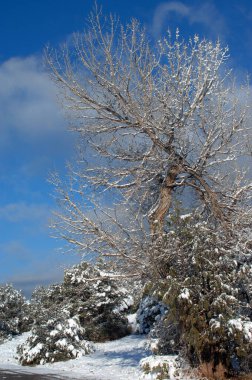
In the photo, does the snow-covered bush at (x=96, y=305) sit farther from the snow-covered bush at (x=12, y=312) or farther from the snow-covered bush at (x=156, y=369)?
the snow-covered bush at (x=156, y=369)

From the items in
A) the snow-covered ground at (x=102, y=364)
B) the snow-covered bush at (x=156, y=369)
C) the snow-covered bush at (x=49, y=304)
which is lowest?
the snow-covered bush at (x=156, y=369)

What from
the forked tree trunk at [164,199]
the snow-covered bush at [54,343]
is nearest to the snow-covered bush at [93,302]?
the snow-covered bush at [54,343]

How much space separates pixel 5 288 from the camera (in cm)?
3334

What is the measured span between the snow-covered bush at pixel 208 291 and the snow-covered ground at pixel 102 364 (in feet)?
8.07

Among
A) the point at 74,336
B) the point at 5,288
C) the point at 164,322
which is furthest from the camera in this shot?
the point at 5,288

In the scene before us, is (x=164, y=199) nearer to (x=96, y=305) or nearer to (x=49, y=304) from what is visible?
(x=49, y=304)

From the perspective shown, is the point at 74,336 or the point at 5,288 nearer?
the point at 74,336

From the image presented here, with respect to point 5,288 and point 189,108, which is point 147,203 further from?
point 5,288

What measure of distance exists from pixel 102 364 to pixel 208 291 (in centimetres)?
637

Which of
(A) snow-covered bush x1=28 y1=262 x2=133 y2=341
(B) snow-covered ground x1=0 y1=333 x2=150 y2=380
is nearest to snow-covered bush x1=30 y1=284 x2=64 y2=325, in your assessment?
(A) snow-covered bush x1=28 y1=262 x2=133 y2=341

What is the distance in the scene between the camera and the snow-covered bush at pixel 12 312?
31172 mm

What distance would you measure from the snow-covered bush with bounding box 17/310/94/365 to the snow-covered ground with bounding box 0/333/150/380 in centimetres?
45

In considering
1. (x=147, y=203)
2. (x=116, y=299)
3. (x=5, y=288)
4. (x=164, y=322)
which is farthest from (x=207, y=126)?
(x=5, y=288)

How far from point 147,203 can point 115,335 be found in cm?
1354
